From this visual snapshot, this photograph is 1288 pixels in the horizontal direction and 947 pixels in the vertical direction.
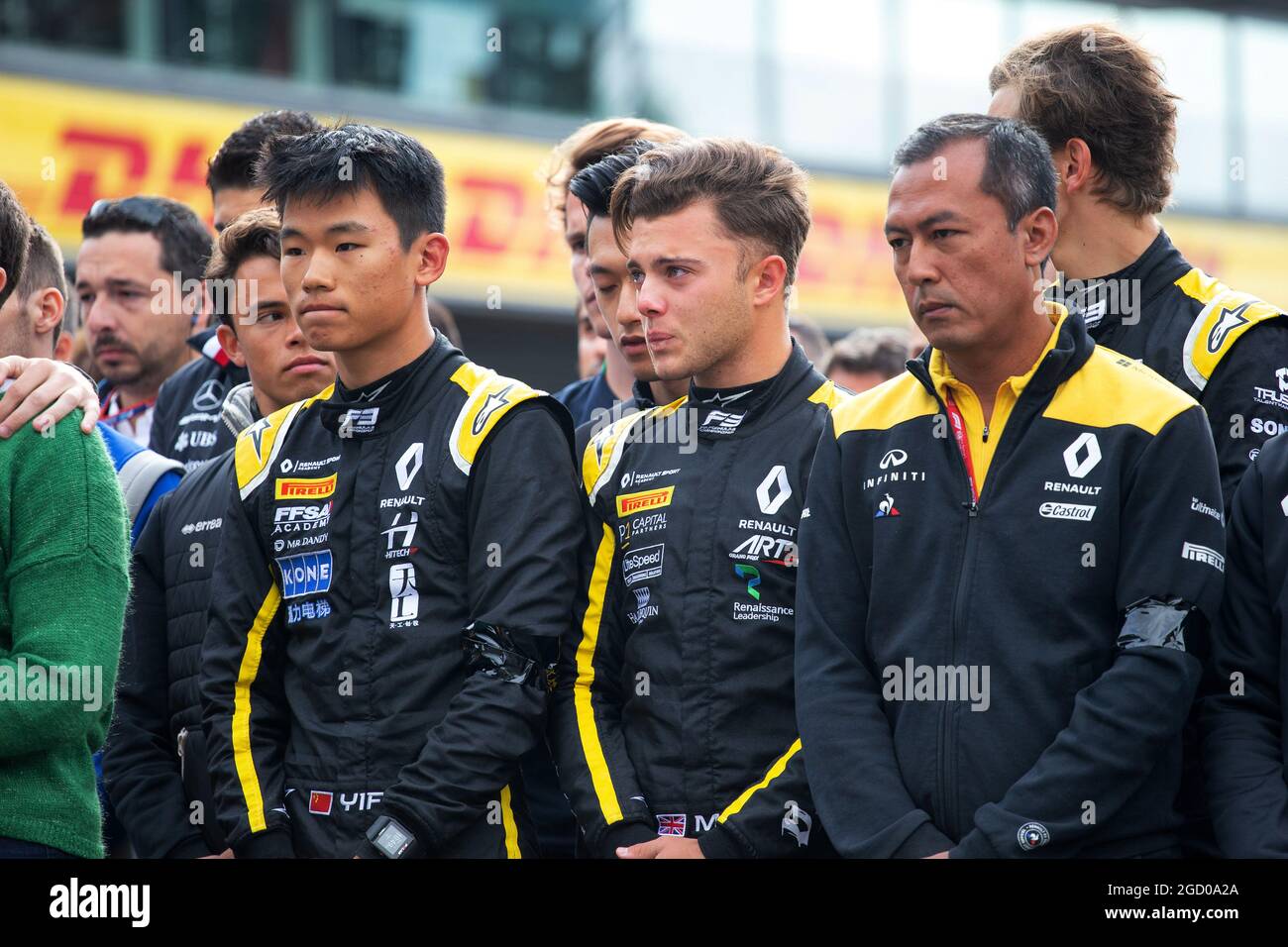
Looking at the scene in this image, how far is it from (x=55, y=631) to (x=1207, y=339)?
8.23ft

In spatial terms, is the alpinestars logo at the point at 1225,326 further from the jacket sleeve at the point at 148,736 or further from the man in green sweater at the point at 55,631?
the jacket sleeve at the point at 148,736

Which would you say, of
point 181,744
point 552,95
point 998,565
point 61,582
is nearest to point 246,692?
point 181,744

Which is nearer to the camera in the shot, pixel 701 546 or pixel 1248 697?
pixel 1248 697

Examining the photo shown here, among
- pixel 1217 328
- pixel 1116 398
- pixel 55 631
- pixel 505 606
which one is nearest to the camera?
pixel 55 631

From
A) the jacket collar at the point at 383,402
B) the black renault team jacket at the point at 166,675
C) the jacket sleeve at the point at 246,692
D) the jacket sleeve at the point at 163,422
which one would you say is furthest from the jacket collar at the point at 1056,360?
the jacket sleeve at the point at 163,422

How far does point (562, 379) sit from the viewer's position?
13.8 m

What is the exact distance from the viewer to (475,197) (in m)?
13.2

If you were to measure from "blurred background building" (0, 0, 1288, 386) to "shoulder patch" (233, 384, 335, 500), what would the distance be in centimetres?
744

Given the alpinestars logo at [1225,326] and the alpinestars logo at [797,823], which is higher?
the alpinestars logo at [1225,326]

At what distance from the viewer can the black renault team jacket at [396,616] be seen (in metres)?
3.22

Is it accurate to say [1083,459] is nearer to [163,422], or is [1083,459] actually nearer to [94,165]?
[163,422]

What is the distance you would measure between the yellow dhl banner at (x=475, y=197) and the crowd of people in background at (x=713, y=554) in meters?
6.57

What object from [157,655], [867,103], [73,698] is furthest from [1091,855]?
[867,103]

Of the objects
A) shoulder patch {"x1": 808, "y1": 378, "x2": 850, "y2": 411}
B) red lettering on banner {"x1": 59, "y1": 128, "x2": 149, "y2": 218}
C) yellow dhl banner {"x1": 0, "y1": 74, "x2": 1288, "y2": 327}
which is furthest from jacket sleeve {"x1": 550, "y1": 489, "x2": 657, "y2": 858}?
red lettering on banner {"x1": 59, "y1": 128, "x2": 149, "y2": 218}
